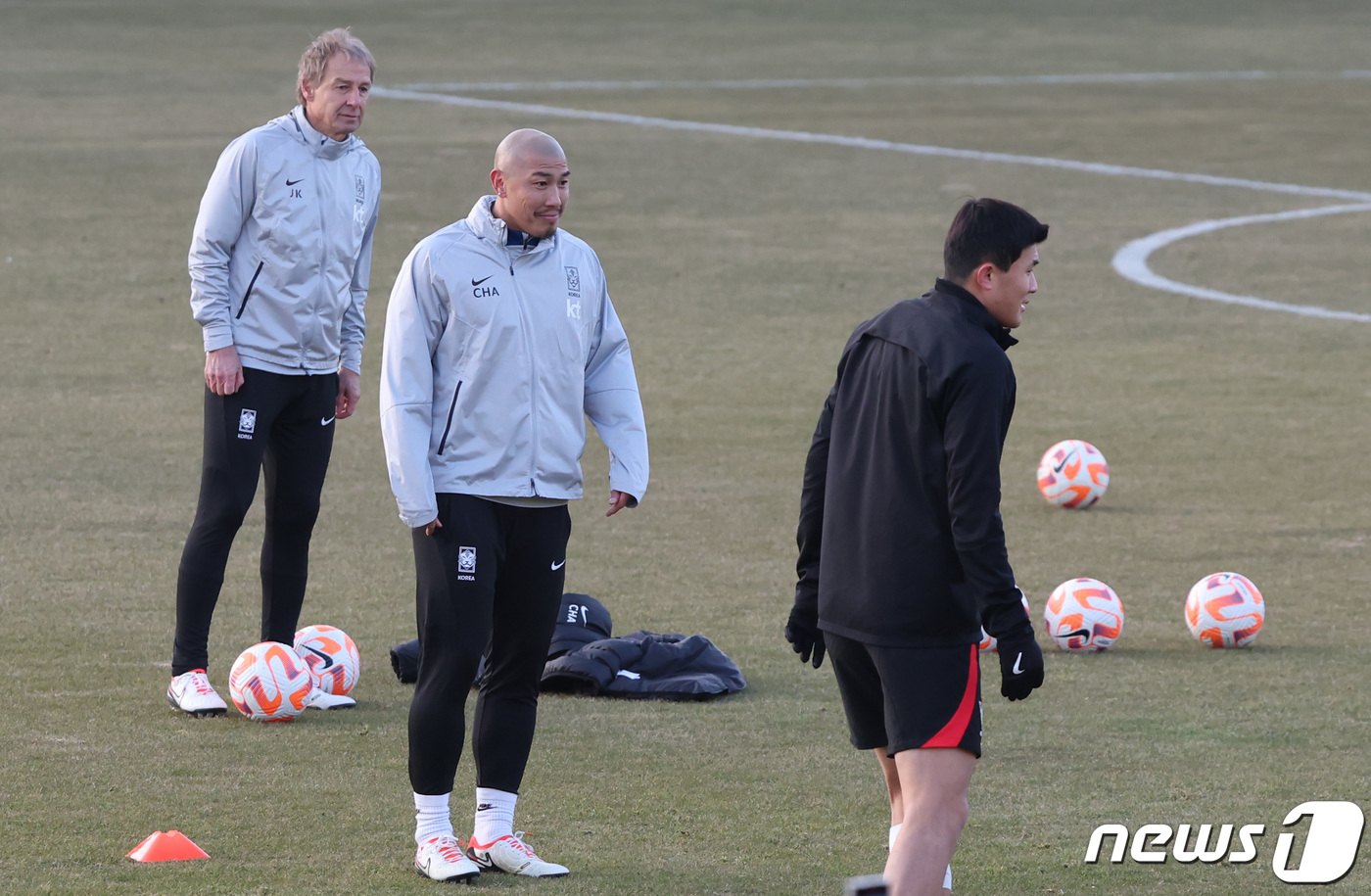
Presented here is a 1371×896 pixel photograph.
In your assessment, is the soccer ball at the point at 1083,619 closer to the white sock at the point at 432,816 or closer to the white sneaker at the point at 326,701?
the white sneaker at the point at 326,701

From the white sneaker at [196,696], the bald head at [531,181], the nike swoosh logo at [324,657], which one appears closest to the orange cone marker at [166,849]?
the white sneaker at [196,696]

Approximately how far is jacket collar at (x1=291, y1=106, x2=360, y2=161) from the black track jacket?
3120mm

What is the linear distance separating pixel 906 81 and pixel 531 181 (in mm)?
32852

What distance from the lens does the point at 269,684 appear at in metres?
7.60

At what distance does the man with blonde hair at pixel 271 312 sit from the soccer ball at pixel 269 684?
196 millimetres

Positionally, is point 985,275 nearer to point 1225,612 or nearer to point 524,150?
point 524,150

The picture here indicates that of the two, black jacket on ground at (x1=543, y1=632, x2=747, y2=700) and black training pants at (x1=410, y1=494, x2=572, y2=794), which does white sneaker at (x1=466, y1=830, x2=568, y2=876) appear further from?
black jacket on ground at (x1=543, y1=632, x2=747, y2=700)

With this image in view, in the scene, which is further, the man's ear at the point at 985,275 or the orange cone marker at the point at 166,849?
the orange cone marker at the point at 166,849

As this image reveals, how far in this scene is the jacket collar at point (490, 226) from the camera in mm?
5984

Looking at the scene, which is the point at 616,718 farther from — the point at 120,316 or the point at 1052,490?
the point at 120,316

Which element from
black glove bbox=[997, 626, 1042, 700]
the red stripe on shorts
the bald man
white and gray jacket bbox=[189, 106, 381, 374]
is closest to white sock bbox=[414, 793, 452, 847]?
the bald man

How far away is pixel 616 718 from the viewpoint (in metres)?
7.88

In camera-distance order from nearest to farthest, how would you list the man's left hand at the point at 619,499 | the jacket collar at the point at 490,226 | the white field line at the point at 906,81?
1. the jacket collar at the point at 490,226
2. the man's left hand at the point at 619,499
3. the white field line at the point at 906,81

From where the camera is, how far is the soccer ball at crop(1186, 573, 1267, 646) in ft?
29.3
